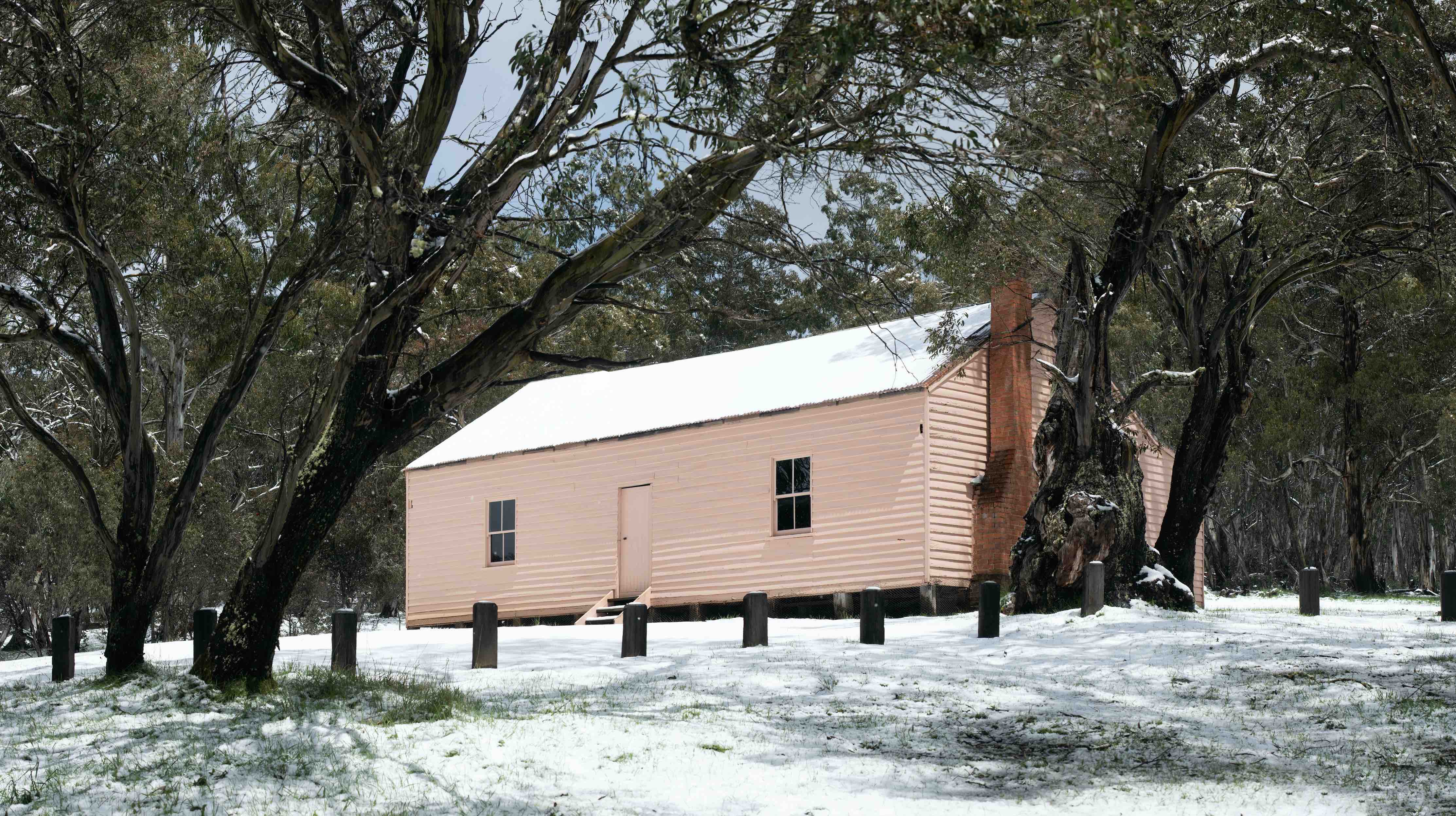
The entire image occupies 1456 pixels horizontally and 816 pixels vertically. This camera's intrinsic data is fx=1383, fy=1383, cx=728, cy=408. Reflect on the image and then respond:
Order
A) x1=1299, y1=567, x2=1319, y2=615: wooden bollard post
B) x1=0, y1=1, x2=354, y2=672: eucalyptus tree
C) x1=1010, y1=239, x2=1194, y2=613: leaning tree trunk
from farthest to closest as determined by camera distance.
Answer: x1=1299, y1=567, x2=1319, y2=615: wooden bollard post
x1=1010, y1=239, x2=1194, y2=613: leaning tree trunk
x1=0, y1=1, x2=354, y2=672: eucalyptus tree

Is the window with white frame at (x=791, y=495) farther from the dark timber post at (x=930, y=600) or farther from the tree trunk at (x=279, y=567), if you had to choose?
the tree trunk at (x=279, y=567)

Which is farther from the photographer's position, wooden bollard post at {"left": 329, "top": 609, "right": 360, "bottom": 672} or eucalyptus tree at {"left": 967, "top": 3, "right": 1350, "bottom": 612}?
eucalyptus tree at {"left": 967, "top": 3, "right": 1350, "bottom": 612}

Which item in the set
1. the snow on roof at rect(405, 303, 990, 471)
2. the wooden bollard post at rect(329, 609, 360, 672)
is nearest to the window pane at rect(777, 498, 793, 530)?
the snow on roof at rect(405, 303, 990, 471)

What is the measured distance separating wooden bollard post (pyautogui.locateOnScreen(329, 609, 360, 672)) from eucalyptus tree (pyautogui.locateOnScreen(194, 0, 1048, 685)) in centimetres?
183

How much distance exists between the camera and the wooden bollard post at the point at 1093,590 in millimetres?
17594

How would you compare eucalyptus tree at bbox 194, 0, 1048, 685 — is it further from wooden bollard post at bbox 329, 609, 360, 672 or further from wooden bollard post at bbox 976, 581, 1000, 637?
wooden bollard post at bbox 976, 581, 1000, 637

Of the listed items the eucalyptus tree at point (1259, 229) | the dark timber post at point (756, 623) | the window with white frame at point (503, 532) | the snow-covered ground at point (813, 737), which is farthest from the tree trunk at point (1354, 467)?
the dark timber post at point (756, 623)

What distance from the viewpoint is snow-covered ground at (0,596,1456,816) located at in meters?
8.16

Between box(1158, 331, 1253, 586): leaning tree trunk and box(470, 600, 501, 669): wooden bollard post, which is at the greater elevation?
box(1158, 331, 1253, 586): leaning tree trunk

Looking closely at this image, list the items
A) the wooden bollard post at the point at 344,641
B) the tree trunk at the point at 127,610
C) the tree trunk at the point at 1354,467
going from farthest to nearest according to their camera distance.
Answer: the tree trunk at the point at 1354,467
the wooden bollard post at the point at 344,641
the tree trunk at the point at 127,610

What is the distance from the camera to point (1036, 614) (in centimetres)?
1900

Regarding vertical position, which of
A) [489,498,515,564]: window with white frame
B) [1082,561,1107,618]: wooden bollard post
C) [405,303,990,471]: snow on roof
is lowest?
[1082,561,1107,618]: wooden bollard post

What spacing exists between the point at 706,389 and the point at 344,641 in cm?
1467

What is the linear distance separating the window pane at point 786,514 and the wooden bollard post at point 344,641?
38.5ft
